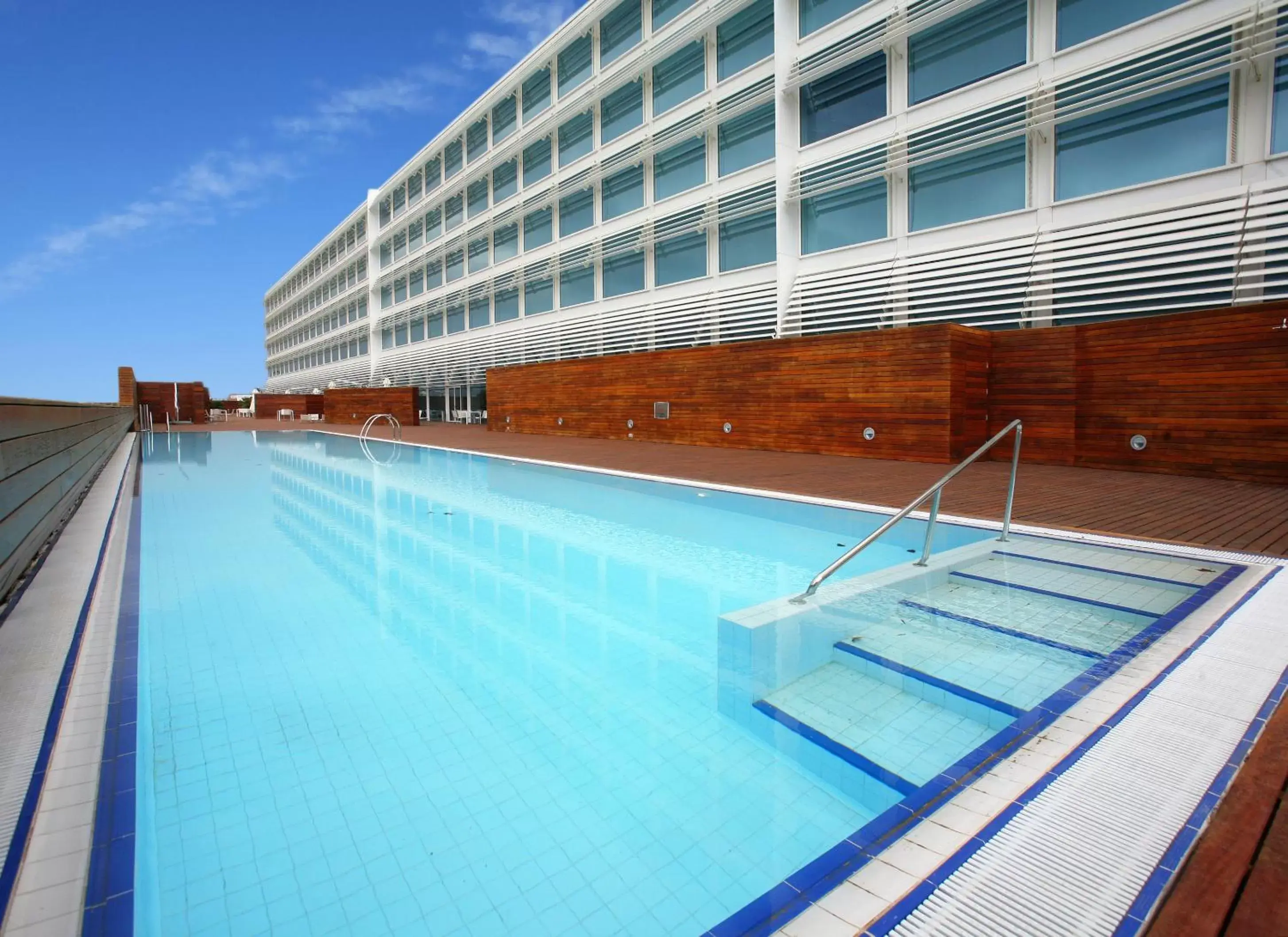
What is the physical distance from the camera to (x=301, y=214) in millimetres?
87438

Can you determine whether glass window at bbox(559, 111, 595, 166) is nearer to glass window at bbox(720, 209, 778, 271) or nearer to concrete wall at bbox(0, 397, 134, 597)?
glass window at bbox(720, 209, 778, 271)

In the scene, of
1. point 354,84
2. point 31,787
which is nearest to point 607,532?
point 31,787

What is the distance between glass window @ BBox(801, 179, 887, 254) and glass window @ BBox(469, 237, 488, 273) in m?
15.8

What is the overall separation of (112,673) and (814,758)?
11.2ft

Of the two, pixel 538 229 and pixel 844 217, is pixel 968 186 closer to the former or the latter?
pixel 844 217

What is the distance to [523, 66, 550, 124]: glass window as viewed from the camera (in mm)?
23391

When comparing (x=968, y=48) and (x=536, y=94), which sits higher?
(x=536, y=94)

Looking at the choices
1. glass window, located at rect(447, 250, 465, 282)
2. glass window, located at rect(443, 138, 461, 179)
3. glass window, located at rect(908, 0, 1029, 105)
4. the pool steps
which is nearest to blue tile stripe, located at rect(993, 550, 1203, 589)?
the pool steps

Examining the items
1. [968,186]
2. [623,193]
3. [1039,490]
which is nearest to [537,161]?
[623,193]

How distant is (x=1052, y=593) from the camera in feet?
14.3

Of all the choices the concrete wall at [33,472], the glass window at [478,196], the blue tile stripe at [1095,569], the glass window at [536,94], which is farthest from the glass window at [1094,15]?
the glass window at [478,196]

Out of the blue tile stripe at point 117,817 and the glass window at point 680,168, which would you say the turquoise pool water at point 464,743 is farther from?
the glass window at point 680,168

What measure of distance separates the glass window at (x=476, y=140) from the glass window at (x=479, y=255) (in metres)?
3.45

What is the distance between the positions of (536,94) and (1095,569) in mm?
25106
